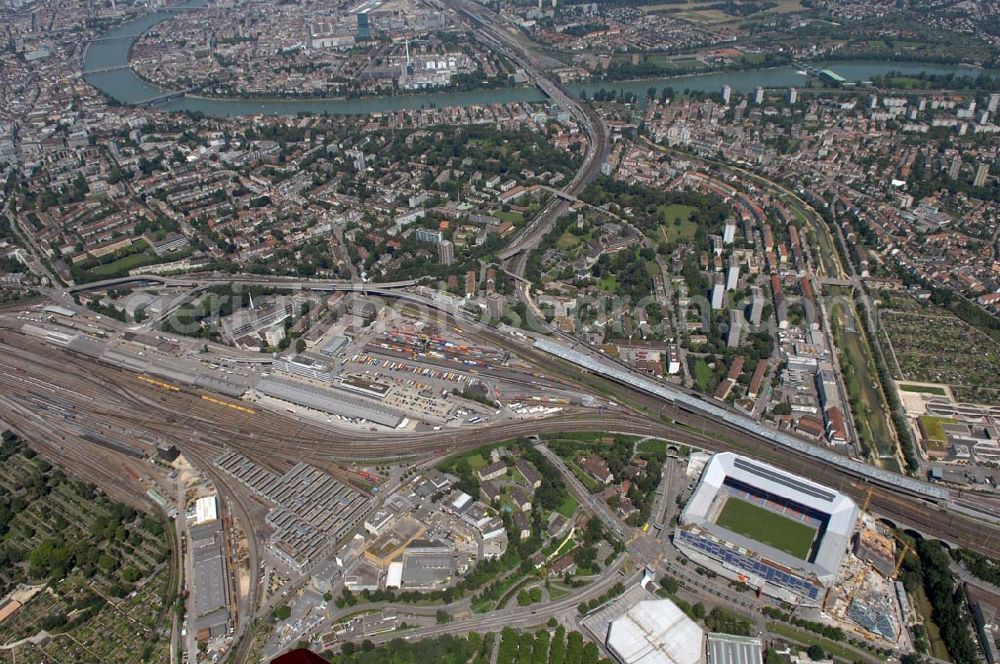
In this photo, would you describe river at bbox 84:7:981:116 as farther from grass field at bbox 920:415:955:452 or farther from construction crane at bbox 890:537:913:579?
construction crane at bbox 890:537:913:579

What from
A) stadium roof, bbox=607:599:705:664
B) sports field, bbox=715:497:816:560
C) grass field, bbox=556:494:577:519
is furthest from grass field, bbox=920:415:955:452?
grass field, bbox=556:494:577:519

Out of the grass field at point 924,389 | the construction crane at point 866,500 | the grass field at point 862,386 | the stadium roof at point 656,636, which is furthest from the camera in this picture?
the grass field at point 924,389

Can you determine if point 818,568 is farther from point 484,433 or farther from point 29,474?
point 29,474

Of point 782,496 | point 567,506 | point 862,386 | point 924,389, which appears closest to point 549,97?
point 862,386

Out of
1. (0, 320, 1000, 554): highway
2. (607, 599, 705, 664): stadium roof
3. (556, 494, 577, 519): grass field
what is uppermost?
(0, 320, 1000, 554): highway

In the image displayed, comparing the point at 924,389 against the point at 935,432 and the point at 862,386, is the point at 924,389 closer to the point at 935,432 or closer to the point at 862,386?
the point at 862,386

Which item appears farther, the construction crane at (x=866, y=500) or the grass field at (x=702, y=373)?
the grass field at (x=702, y=373)

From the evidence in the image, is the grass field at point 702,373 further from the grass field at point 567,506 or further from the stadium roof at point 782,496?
the grass field at point 567,506

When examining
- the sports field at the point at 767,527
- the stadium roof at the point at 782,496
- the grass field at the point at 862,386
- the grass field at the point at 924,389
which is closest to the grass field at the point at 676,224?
the grass field at the point at 862,386
